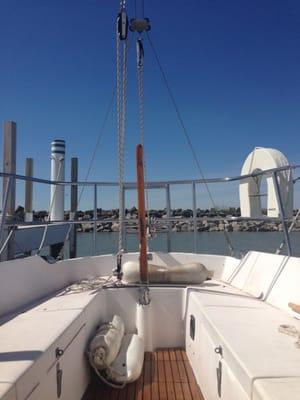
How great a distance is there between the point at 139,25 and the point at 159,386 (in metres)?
3.27

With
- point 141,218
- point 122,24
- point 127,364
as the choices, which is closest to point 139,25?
point 122,24

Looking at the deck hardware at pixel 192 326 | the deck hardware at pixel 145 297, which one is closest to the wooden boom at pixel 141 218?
the deck hardware at pixel 145 297

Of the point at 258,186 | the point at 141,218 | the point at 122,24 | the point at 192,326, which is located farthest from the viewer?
the point at 258,186

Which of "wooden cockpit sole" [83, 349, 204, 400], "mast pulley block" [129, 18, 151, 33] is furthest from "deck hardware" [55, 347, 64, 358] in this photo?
"mast pulley block" [129, 18, 151, 33]

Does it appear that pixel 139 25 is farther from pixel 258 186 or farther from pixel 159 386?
pixel 159 386

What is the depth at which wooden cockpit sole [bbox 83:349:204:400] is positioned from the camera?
2324 mm

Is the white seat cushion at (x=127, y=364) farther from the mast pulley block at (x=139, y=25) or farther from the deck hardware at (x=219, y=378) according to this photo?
the mast pulley block at (x=139, y=25)

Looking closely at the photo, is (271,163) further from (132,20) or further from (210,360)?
(210,360)

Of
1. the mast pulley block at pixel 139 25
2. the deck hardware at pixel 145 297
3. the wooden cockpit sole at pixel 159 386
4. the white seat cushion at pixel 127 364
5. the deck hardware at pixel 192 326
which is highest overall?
the mast pulley block at pixel 139 25

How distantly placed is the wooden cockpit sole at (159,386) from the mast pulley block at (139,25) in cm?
313

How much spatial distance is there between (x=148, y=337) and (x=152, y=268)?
0.64 metres

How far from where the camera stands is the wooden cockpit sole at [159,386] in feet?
7.63

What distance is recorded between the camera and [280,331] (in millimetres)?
1904

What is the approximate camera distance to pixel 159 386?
8.07 feet
